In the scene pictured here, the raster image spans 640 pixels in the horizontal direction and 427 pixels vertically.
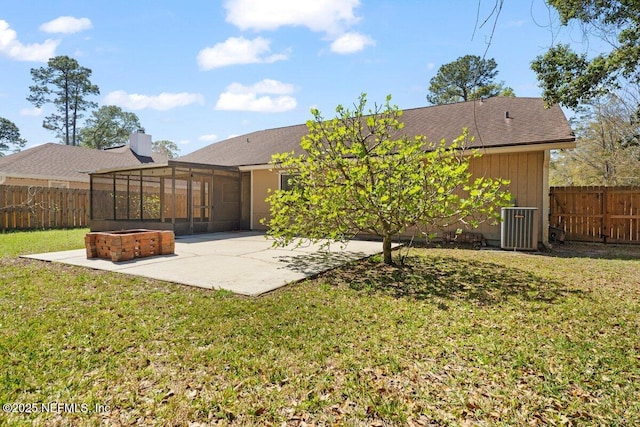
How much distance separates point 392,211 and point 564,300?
8.15 feet

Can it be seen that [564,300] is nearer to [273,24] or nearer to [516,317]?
[516,317]

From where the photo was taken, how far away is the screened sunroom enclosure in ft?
37.5

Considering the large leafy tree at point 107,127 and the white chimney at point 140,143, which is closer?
the white chimney at point 140,143

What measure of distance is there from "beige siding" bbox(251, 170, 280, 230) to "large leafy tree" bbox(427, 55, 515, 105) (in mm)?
18012

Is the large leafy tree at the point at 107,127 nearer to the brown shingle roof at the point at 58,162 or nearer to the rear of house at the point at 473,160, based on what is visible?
the brown shingle roof at the point at 58,162

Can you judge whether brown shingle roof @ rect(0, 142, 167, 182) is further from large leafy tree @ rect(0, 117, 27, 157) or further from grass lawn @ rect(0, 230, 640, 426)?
large leafy tree @ rect(0, 117, 27, 157)

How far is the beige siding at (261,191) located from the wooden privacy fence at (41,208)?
25.4 feet

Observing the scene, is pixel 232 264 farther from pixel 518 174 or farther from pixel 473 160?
pixel 518 174

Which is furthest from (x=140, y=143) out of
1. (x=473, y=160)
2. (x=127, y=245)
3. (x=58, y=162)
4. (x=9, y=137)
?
(x=9, y=137)

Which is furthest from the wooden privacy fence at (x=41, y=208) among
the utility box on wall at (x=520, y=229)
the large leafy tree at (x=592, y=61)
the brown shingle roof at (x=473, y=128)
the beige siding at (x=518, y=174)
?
the large leafy tree at (x=592, y=61)

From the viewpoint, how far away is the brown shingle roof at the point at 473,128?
8.71 m

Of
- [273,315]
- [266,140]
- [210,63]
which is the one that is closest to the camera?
[273,315]

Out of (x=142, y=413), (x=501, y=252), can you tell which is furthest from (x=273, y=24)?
(x=142, y=413)

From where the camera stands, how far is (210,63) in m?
13.1
